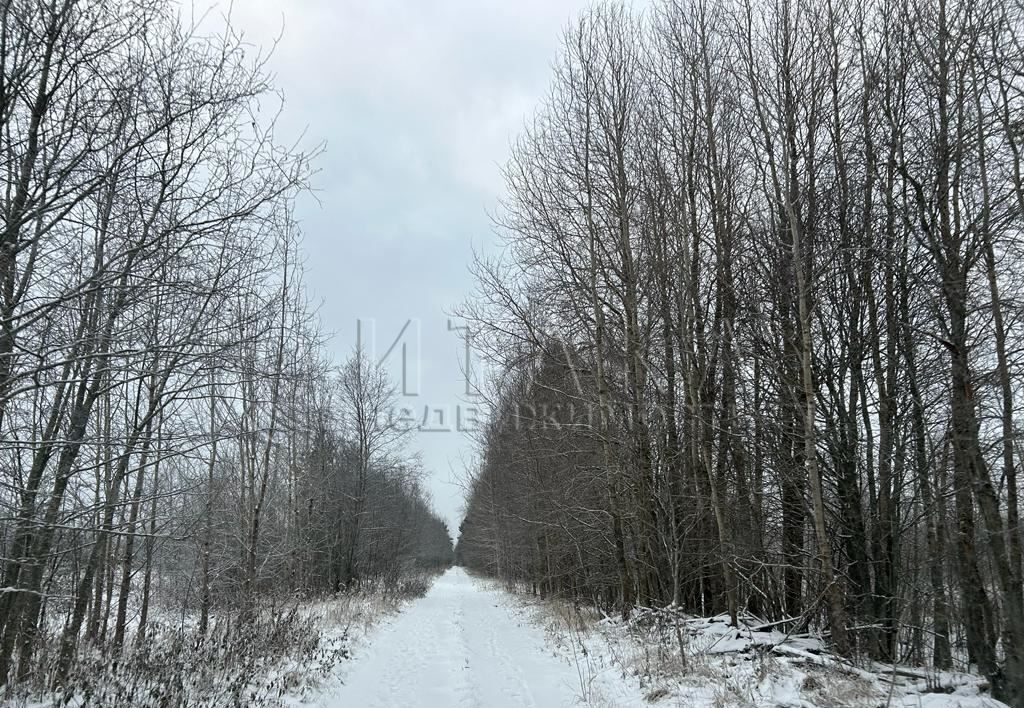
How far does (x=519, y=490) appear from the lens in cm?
2420

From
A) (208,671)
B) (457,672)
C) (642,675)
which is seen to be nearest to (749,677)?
(642,675)

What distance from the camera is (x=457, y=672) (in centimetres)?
859

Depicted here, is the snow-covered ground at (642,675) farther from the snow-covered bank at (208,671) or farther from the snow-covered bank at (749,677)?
the snow-covered bank at (208,671)

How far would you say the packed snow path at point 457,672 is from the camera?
6.77 meters

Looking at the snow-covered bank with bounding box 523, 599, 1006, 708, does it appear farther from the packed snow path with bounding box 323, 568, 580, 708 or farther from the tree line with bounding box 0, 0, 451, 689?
the tree line with bounding box 0, 0, 451, 689

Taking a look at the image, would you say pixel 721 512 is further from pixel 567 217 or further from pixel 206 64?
pixel 206 64

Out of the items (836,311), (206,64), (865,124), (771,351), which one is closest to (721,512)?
(771,351)

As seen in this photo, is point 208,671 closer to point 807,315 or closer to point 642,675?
point 642,675

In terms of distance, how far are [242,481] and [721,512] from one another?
1048 centimetres

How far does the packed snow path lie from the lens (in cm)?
677

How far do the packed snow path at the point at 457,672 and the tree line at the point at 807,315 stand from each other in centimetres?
242

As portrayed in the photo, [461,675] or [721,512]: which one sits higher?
[721,512]

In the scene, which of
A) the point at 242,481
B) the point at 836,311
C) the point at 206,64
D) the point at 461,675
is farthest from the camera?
the point at 242,481

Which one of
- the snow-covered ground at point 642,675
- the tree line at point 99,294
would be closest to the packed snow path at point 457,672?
the snow-covered ground at point 642,675
